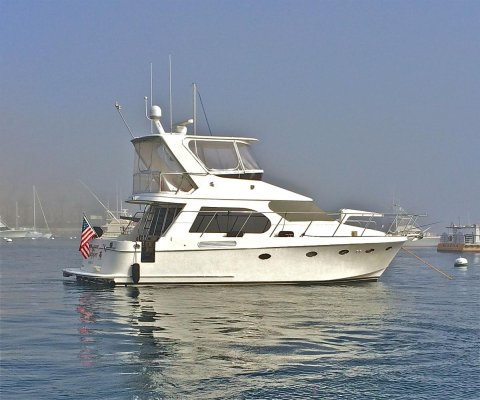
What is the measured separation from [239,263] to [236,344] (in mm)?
10540

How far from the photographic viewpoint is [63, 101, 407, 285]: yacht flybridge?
966 inches

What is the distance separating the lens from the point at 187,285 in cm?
2466

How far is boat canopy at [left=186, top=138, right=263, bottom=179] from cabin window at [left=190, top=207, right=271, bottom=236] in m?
1.48

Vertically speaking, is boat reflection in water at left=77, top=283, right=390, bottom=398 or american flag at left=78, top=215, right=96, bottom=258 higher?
american flag at left=78, top=215, right=96, bottom=258

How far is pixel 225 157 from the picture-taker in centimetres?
2666

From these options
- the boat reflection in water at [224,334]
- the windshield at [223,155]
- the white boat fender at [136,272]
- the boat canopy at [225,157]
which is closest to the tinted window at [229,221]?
the boat canopy at [225,157]

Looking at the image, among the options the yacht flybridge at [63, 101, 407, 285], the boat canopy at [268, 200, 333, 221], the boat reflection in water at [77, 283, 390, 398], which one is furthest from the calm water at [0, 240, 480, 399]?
the boat canopy at [268, 200, 333, 221]

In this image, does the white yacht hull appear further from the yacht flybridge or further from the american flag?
the american flag

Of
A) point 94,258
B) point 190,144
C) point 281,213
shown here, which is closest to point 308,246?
point 281,213

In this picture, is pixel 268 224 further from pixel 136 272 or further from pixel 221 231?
pixel 136 272

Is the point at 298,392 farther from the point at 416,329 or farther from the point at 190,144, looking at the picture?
the point at 190,144

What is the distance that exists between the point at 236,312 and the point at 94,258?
30.4ft

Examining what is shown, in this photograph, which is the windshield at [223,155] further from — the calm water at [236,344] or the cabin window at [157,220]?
the calm water at [236,344]

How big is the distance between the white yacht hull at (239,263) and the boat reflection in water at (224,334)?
0.51 meters
